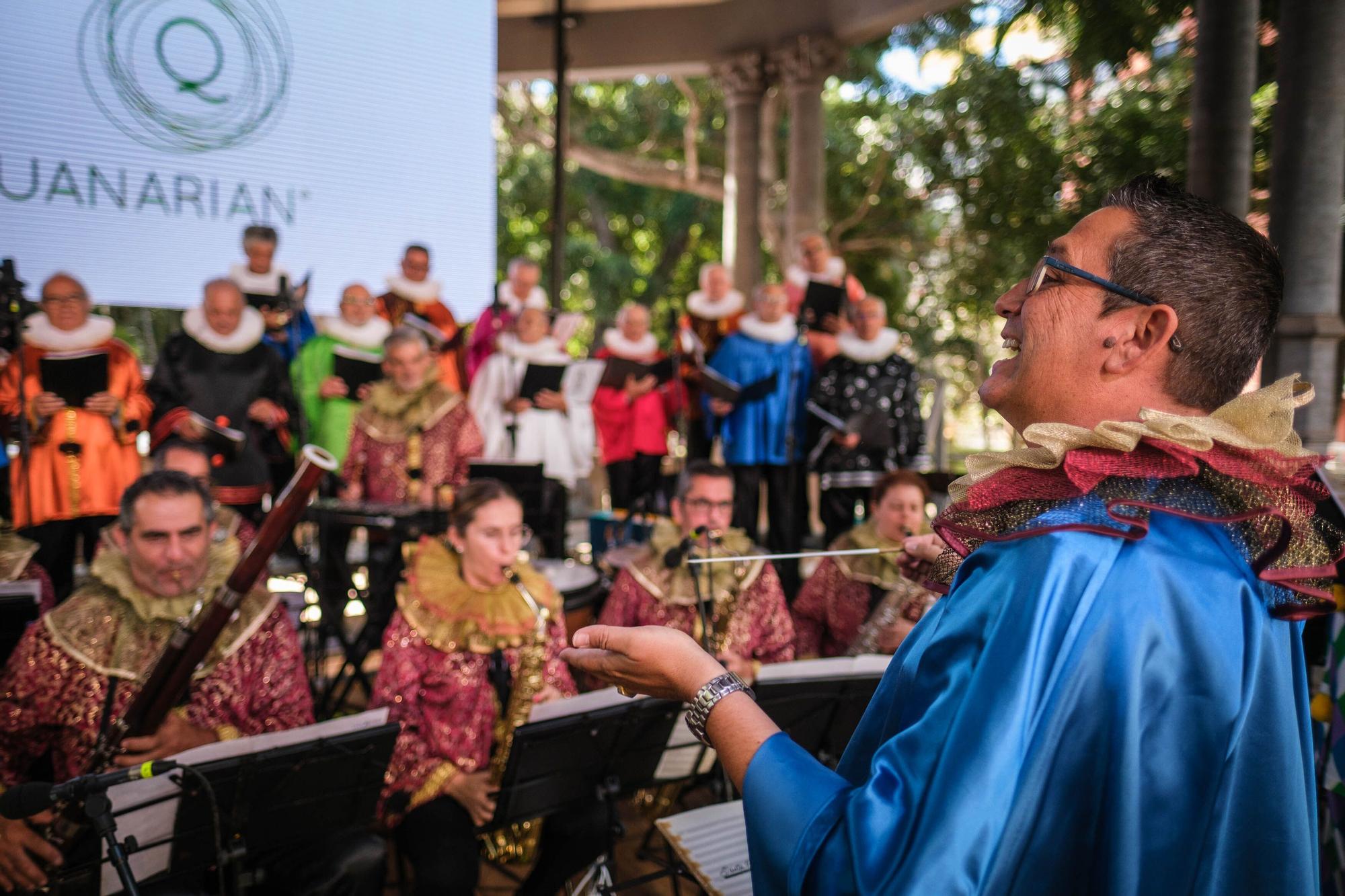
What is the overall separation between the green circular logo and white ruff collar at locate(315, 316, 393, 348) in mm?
1444

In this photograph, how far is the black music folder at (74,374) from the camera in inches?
219

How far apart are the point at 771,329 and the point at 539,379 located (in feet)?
6.09

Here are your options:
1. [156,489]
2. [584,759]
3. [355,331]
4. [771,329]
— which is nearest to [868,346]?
[771,329]

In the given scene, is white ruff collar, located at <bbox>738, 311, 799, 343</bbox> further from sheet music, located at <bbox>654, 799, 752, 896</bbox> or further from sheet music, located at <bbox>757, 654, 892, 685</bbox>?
sheet music, located at <bbox>654, 799, 752, 896</bbox>

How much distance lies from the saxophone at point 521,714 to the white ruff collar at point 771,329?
4154mm

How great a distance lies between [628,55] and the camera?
12.6 metres

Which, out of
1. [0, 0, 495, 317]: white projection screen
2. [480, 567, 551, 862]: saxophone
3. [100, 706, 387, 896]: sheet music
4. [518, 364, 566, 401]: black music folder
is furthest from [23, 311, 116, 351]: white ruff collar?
[100, 706, 387, 896]: sheet music

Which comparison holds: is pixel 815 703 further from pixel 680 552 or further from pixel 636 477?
pixel 636 477

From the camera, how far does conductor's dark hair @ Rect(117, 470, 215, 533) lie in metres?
3.24

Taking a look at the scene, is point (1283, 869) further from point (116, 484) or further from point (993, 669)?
point (116, 484)

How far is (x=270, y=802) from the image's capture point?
8.62 ft

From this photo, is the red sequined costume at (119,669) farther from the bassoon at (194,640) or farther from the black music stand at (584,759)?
the black music stand at (584,759)

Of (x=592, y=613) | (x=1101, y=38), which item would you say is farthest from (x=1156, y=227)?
(x=1101, y=38)


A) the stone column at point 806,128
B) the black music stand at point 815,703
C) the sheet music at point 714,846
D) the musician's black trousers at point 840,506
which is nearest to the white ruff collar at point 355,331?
the musician's black trousers at point 840,506
